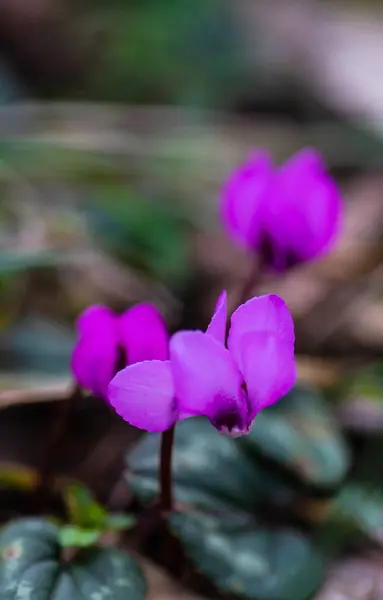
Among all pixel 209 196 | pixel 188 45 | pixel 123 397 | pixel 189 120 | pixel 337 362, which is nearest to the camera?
pixel 123 397

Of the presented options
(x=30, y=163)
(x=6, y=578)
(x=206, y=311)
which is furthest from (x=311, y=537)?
(x=30, y=163)

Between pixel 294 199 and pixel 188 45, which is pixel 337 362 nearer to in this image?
pixel 294 199

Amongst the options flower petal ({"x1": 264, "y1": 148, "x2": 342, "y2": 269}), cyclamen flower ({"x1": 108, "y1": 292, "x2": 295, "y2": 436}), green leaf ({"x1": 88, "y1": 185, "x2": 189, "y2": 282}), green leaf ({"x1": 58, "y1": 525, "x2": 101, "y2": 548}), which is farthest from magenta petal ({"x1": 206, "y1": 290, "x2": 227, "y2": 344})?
green leaf ({"x1": 88, "y1": 185, "x2": 189, "y2": 282})

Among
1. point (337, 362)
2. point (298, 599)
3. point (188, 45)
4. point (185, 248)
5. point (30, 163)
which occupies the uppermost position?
point (188, 45)

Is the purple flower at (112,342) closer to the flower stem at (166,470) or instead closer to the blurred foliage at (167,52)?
the flower stem at (166,470)

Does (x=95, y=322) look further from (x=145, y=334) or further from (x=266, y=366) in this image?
(x=266, y=366)

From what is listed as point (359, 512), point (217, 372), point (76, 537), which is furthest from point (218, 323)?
point (359, 512)
